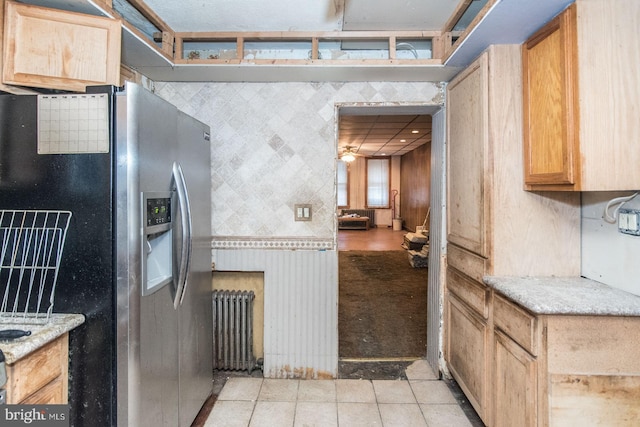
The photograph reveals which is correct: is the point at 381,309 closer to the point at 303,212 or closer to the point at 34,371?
the point at 303,212

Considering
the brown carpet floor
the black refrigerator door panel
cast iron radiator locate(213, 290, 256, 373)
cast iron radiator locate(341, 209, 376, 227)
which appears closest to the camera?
the black refrigerator door panel

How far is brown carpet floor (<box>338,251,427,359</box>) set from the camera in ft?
10.2

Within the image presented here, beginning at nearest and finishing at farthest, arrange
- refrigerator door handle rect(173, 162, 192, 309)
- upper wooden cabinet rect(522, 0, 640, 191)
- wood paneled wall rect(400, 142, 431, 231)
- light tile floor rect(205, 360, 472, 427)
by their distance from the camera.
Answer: upper wooden cabinet rect(522, 0, 640, 191)
refrigerator door handle rect(173, 162, 192, 309)
light tile floor rect(205, 360, 472, 427)
wood paneled wall rect(400, 142, 431, 231)

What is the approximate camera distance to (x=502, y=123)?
189cm

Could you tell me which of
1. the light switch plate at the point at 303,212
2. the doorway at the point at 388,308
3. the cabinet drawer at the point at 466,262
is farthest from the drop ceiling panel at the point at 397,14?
the cabinet drawer at the point at 466,262

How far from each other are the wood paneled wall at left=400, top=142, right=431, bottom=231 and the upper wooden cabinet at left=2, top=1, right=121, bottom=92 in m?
7.11

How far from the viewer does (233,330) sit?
255 cm

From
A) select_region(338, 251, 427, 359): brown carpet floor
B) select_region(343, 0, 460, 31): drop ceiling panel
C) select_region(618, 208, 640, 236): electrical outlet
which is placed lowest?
select_region(338, 251, 427, 359): brown carpet floor

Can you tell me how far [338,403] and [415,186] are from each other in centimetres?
809

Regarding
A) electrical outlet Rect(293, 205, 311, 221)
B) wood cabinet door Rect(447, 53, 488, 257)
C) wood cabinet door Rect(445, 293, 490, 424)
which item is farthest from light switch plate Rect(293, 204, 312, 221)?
wood cabinet door Rect(445, 293, 490, 424)

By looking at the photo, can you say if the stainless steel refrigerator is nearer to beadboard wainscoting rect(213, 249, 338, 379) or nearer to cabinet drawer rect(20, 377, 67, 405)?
cabinet drawer rect(20, 377, 67, 405)

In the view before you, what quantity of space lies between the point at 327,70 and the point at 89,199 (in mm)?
1673

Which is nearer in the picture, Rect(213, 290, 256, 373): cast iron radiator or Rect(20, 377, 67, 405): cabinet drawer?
Rect(20, 377, 67, 405): cabinet drawer

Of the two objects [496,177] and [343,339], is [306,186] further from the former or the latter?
[343,339]
